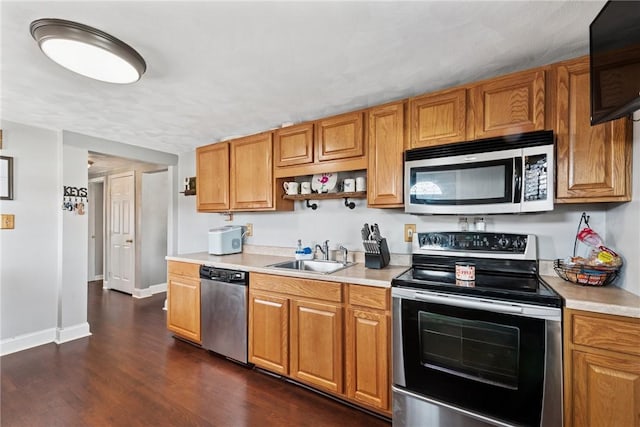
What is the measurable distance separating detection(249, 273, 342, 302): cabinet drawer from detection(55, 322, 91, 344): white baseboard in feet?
7.22

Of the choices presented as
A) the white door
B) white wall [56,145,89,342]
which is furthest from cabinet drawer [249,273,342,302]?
the white door

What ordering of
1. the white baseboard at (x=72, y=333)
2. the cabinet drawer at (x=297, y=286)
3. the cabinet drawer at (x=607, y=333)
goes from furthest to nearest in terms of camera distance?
1. the white baseboard at (x=72, y=333)
2. the cabinet drawer at (x=297, y=286)
3. the cabinet drawer at (x=607, y=333)

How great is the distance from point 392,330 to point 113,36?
86.5 inches

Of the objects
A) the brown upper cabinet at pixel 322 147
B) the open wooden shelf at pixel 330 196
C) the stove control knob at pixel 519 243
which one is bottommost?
the stove control knob at pixel 519 243

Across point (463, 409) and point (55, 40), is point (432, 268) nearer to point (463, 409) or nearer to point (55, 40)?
point (463, 409)

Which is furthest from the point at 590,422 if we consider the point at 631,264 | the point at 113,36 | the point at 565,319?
the point at 113,36

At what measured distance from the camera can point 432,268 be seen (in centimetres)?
219

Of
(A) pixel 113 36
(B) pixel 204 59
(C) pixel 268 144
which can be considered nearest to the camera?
(A) pixel 113 36

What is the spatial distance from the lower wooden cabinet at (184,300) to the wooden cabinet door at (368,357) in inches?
62.9

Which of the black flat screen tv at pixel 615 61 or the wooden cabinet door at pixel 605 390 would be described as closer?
the black flat screen tv at pixel 615 61

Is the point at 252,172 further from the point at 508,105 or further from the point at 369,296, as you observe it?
the point at 508,105

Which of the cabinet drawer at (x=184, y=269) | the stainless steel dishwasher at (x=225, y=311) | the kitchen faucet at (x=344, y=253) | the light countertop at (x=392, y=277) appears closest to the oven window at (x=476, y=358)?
the light countertop at (x=392, y=277)

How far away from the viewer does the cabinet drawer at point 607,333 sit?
4.24ft

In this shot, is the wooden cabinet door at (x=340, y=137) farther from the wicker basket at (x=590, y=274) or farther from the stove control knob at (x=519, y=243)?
the wicker basket at (x=590, y=274)
